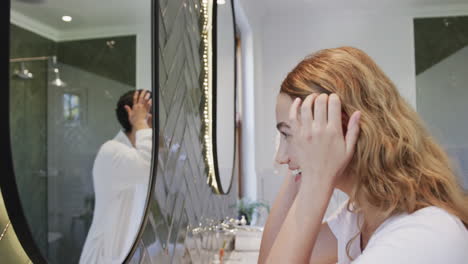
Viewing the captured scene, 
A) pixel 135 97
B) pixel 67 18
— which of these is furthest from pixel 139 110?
pixel 67 18

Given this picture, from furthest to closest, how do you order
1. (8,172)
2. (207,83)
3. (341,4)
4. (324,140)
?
(341,4) → (207,83) → (324,140) → (8,172)

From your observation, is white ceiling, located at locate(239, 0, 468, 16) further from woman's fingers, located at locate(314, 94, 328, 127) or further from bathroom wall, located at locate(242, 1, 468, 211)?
woman's fingers, located at locate(314, 94, 328, 127)

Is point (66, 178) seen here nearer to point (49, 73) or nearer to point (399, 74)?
point (49, 73)

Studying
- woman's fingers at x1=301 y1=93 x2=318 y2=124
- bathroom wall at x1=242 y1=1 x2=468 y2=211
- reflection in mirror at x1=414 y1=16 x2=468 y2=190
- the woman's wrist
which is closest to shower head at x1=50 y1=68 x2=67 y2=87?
the woman's wrist

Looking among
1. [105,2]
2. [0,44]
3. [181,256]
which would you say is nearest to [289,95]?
[105,2]

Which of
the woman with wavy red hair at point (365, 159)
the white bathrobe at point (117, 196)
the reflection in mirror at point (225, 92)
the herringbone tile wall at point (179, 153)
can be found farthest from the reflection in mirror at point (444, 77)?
the white bathrobe at point (117, 196)

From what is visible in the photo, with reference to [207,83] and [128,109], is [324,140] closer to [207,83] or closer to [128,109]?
[128,109]

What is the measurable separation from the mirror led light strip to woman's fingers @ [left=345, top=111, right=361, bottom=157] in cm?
85

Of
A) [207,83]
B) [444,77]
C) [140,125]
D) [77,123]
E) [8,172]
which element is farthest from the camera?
[444,77]

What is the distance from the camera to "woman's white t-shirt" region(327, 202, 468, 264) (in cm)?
56

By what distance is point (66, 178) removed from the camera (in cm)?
51

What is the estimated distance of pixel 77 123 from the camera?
21.0 inches

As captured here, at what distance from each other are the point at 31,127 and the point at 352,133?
19.1 inches

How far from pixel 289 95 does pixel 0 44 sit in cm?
50
